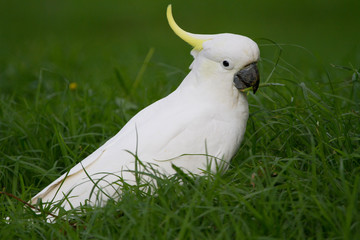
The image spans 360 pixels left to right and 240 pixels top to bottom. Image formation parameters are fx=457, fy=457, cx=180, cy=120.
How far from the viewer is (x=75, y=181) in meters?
2.24

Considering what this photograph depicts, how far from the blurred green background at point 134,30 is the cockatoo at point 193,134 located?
81.2 inches

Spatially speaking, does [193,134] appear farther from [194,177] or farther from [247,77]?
[247,77]

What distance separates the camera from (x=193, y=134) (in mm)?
2191

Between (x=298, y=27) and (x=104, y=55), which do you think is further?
(x=298, y=27)

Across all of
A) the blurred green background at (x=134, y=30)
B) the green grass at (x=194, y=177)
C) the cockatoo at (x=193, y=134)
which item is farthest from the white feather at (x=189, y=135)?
the blurred green background at (x=134, y=30)

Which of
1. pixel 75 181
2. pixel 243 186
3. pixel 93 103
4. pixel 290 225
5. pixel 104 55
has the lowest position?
pixel 290 225

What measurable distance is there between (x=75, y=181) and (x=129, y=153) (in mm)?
308

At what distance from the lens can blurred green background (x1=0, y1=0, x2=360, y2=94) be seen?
190 inches

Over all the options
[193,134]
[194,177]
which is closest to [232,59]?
[193,134]

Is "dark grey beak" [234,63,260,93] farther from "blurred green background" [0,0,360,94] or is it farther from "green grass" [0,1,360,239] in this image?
"blurred green background" [0,0,360,94]

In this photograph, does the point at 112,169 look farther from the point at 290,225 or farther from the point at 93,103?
the point at 93,103

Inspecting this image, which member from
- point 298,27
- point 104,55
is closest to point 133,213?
point 104,55

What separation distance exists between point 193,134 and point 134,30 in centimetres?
619

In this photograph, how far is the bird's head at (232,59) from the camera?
2174 millimetres
